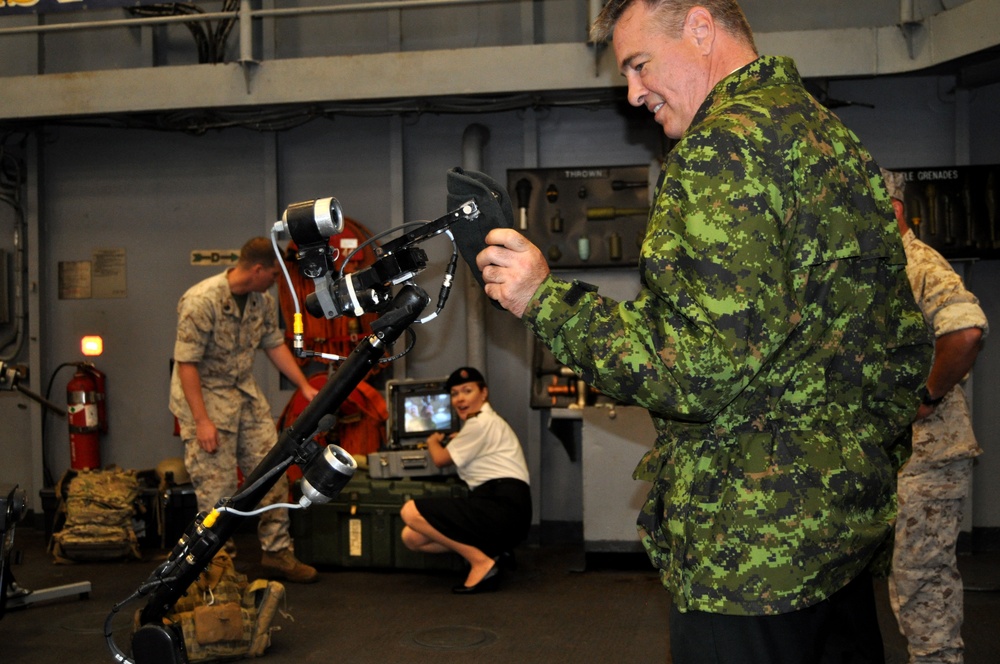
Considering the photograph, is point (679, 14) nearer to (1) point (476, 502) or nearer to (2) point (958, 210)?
(1) point (476, 502)

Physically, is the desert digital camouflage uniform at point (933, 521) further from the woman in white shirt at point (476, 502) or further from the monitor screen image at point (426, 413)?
the monitor screen image at point (426, 413)

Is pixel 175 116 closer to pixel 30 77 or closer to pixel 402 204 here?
pixel 30 77

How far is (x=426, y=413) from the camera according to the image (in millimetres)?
6219

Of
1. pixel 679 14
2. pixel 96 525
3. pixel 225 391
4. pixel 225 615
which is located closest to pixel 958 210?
pixel 225 391

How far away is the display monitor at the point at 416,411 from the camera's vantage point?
617 centimetres

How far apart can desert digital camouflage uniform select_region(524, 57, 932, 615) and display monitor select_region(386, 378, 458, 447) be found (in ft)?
15.2

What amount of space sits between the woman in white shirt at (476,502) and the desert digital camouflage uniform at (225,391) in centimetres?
80

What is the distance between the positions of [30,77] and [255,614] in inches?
157

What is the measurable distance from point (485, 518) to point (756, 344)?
4034 mm

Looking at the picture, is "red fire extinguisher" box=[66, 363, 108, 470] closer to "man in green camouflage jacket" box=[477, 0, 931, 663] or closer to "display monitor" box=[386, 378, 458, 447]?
"display monitor" box=[386, 378, 458, 447]

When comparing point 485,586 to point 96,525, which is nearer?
point 485,586

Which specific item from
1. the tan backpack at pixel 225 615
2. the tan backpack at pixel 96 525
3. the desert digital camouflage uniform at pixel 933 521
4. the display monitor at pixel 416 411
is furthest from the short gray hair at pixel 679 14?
the tan backpack at pixel 96 525

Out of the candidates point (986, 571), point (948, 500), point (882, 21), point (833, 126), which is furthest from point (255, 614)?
point (882, 21)

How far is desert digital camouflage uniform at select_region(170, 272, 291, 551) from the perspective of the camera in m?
5.20
